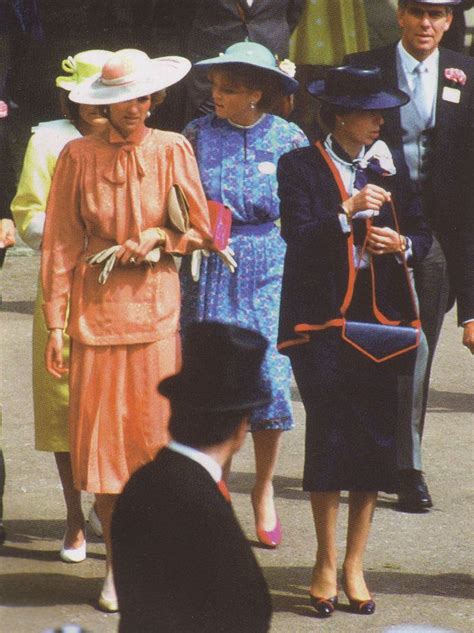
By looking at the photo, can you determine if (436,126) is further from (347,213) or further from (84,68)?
(84,68)

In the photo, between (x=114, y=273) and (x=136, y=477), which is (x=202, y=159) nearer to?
(x=114, y=273)

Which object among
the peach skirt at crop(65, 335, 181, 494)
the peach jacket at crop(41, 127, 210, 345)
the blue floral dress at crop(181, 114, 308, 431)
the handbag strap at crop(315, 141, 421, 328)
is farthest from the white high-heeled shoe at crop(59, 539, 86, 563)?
the handbag strap at crop(315, 141, 421, 328)

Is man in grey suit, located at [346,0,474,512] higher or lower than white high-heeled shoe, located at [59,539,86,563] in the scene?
higher

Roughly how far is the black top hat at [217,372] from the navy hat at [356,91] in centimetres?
194

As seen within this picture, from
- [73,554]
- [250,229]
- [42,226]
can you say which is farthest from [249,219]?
[73,554]

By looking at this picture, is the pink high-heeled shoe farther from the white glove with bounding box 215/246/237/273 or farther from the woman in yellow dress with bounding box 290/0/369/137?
the woman in yellow dress with bounding box 290/0/369/137

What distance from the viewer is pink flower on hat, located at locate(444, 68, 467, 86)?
7.16 m

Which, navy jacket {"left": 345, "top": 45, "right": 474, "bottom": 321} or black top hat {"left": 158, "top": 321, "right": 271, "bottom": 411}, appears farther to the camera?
navy jacket {"left": 345, "top": 45, "right": 474, "bottom": 321}

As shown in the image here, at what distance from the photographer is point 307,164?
239 inches

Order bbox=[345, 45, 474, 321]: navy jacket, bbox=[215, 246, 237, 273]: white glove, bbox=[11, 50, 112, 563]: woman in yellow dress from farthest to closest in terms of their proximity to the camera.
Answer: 1. bbox=[345, 45, 474, 321]: navy jacket
2. bbox=[11, 50, 112, 563]: woman in yellow dress
3. bbox=[215, 246, 237, 273]: white glove

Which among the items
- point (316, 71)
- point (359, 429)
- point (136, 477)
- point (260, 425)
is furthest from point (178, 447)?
point (316, 71)

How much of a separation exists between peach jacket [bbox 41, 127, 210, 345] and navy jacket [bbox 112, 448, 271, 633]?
7.10ft

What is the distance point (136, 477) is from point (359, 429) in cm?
212

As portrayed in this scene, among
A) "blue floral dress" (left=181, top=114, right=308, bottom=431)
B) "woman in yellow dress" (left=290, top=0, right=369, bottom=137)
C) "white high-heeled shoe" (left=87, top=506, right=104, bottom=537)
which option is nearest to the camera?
"blue floral dress" (left=181, top=114, right=308, bottom=431)
